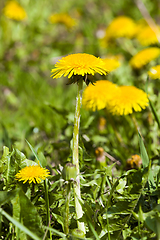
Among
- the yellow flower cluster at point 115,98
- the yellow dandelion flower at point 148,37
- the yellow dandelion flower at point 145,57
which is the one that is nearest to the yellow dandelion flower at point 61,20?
the yellow dandelion flower at point 148,37

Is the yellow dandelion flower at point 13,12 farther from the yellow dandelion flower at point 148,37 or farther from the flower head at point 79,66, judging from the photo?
the flower head at point 79,66

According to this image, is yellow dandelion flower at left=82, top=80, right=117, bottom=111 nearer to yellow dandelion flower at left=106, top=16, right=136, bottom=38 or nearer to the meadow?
the meadow

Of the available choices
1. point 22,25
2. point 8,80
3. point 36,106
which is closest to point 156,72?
point 36,106

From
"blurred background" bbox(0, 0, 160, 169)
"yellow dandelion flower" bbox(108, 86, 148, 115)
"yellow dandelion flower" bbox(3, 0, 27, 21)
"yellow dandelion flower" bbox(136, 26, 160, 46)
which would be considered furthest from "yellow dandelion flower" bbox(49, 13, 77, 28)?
"yellow dandelion flower" bbox(108, 86, 148, 115)

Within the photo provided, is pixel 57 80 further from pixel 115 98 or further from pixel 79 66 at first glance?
pixel 79 66

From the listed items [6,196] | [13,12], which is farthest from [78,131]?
[13,12]

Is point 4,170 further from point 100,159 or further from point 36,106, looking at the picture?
point 36,106
